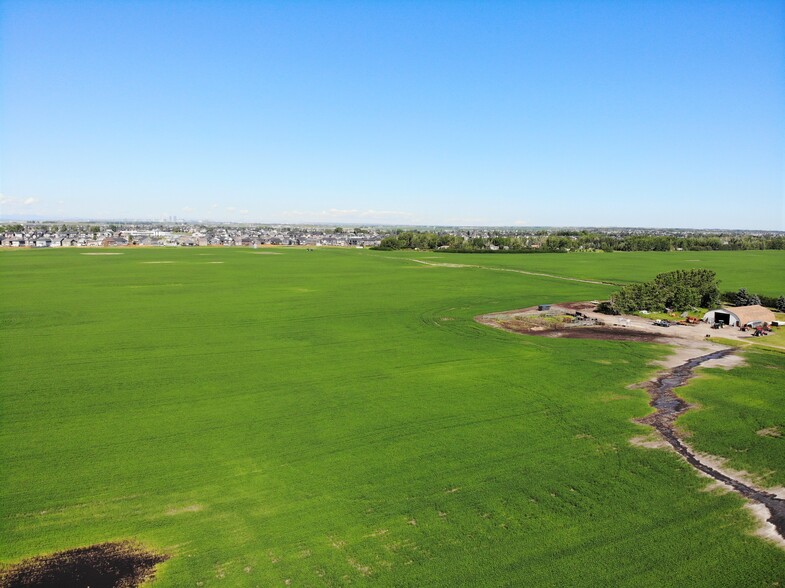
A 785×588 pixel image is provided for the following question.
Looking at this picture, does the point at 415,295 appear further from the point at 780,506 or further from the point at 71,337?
the point at 780,506

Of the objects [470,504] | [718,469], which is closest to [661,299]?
[718,469]

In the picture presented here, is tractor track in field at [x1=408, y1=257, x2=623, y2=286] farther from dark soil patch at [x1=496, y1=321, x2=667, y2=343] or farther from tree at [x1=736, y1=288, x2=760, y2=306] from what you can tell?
dark soil patch at [x1=496, y1=321, x2=667, y2=343]

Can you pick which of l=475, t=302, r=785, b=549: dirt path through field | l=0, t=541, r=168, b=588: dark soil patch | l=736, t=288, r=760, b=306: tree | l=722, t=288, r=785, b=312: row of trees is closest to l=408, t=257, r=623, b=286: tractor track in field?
l=722, t=288, r=785, b=312: row of trees

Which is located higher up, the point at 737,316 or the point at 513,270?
the point at 513,270

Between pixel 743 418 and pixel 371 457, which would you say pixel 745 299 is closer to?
pixel 743 418

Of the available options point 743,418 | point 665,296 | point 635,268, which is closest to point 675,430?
point 743,418

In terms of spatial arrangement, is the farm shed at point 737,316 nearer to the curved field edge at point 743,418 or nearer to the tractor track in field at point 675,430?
Answer: the tractor track in field at point 675,430

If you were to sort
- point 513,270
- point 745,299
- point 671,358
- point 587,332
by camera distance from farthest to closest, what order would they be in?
point 513,270 < point 745,299 < point 587,332 < point 671,358
